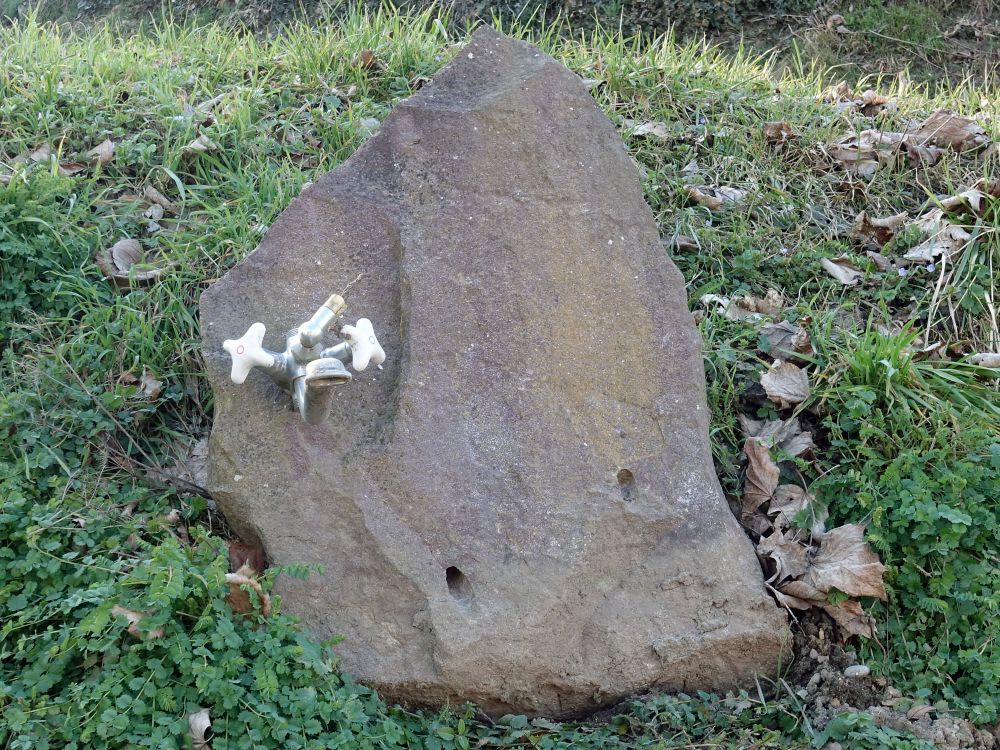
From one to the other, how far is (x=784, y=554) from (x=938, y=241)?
1600 millimetres

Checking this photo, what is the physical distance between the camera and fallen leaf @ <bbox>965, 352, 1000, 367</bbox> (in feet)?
11.1

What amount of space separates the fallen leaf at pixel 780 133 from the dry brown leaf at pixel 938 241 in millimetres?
695

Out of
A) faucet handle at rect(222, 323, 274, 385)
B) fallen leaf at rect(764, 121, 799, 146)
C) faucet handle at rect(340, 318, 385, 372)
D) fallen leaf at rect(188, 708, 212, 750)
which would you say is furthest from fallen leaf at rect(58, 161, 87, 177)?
fallen leaf at rect(764, 121, 799, 146)

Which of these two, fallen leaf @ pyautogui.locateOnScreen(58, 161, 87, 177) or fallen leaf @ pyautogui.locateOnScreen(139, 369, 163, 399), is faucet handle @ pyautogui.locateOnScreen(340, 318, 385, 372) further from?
fallen leaf @ pyautogui.locateOnScreen(58, 161, 87, 177)

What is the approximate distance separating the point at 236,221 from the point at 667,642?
81.1 inches

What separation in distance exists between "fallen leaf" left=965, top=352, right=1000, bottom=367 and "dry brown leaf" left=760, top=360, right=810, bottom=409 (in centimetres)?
56

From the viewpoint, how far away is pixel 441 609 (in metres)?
2.52

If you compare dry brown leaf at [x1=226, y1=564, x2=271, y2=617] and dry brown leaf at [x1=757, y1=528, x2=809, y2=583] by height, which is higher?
dry brown leaf at [x1=226, y1=564, x2=271, y2=617]

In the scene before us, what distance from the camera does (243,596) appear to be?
241 centimetres

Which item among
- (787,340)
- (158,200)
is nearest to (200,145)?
(158,200)

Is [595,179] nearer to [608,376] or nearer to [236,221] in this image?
A: [608,376]

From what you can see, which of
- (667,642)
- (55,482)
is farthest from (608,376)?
(55,482)

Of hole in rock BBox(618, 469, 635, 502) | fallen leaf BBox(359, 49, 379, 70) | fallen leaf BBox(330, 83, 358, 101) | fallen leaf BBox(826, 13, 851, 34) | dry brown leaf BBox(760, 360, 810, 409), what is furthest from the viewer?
fallen leaf BBox(826, 13, 851, 34)

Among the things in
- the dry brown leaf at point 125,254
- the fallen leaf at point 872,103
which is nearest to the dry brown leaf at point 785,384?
the fallen leaf at point 872,103
